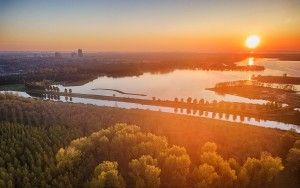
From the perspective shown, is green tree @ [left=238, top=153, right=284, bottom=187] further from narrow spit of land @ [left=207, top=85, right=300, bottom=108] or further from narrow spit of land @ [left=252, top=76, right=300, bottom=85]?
narrow spit of land @ [left=252, top=76, right=300, bottom=85]

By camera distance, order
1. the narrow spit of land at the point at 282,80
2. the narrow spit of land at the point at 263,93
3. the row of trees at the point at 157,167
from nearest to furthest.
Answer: the row of trees at the point at 157,167 < the narrow spit of land at the point at 263,93 < the narrow spit of land at the point at 282,80

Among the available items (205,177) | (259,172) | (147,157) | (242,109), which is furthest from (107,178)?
(242,109)

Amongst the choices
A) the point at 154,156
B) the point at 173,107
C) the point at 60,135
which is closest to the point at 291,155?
the point at 154,156

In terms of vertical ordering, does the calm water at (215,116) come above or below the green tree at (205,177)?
below

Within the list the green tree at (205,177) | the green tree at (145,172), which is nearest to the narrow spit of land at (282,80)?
the green tree at (205,177)

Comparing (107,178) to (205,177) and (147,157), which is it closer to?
(147,157)

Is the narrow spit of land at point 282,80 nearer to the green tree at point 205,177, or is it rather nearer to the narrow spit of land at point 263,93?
the narrow spit of land at point 263,93

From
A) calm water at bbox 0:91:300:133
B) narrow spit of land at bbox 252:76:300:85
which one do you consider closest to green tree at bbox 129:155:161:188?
calm water at bbox 0:91:300:133

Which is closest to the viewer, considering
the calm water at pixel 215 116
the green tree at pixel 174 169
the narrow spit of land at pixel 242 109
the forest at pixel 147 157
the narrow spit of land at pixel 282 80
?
the forest at pixel 147 157

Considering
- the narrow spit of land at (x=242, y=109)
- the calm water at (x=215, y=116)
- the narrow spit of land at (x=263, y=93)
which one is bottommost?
the calm water at (x=215, y=116)
